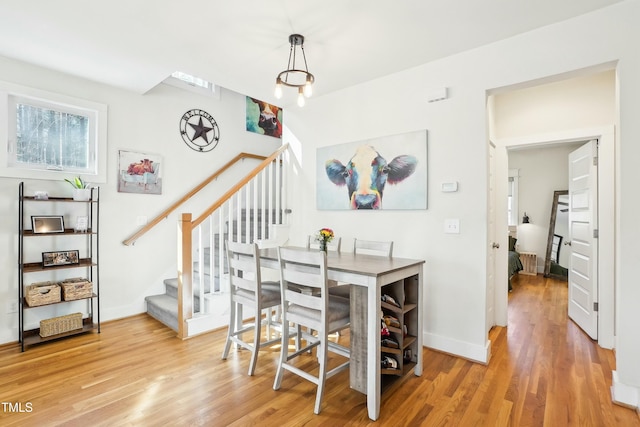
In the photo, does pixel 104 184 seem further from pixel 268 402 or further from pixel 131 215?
pixel 268 402

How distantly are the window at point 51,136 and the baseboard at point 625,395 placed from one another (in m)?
4.77

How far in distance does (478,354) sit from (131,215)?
3.87 meters

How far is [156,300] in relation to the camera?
145 inches

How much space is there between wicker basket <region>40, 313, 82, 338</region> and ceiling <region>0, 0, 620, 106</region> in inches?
95.3

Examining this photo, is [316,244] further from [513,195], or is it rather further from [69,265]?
[513,195]

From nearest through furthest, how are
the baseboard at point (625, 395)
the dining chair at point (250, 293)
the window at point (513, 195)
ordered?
the baseboard at point (625, 395)
the dining chair at point (250, 293)
the window at point (513, 195)

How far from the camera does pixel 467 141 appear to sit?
2.67 metres

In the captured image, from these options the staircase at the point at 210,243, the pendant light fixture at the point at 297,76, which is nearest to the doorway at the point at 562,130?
the pendant light fixture at the point at 297,76

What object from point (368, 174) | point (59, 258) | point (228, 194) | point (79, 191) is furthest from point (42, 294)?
point (368, 174)

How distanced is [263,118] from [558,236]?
19.4 ft

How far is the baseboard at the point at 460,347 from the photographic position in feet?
8.48

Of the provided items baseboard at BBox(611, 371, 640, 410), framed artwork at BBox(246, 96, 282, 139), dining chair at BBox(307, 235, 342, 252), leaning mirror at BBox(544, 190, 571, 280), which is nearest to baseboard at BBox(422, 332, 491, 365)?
baseboard at BBox(611, 371, 640, 410)

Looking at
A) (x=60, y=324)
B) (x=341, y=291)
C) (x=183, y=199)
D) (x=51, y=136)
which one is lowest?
(x=60, y=324)

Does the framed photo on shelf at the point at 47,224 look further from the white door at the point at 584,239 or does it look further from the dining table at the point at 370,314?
the white door at the point at 584,239
